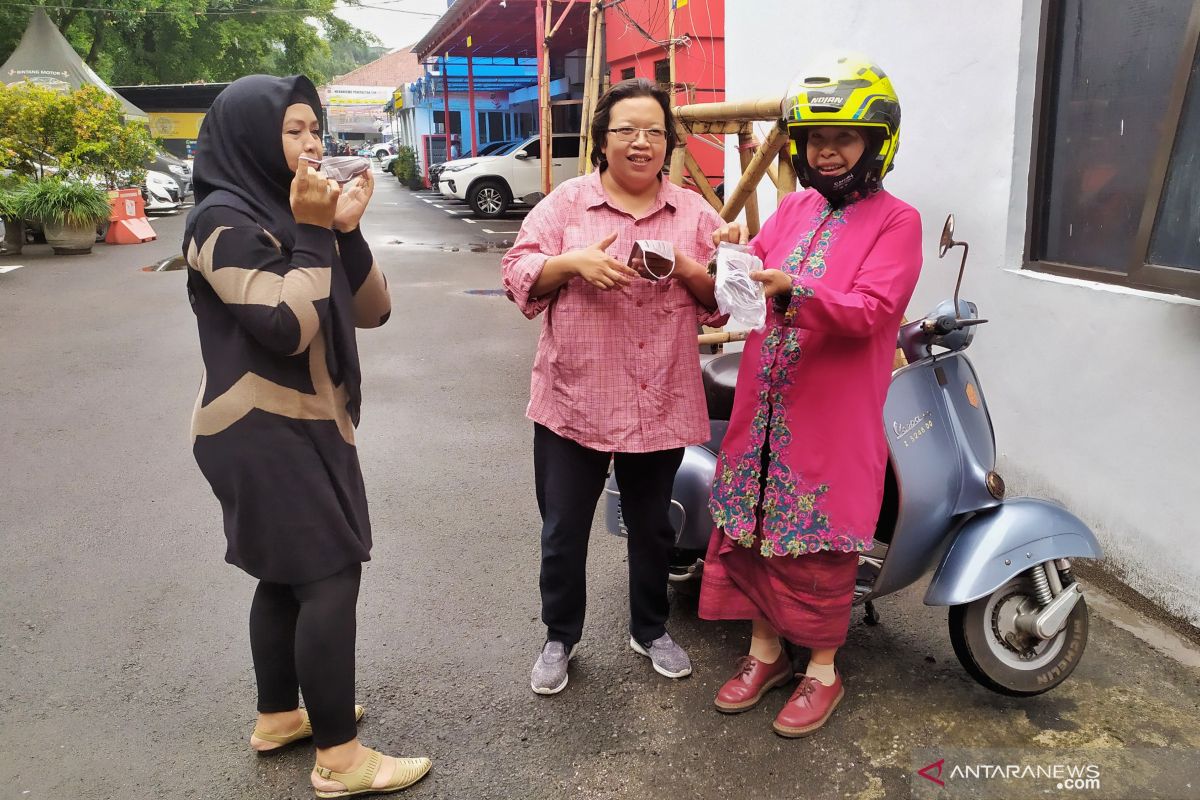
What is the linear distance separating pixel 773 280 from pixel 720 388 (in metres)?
0.97

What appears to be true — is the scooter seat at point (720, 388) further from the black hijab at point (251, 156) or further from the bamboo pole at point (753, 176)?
the black hijab at point (251, 156)

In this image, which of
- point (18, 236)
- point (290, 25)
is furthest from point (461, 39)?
point (18, 236)

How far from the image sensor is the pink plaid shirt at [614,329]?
2.47m

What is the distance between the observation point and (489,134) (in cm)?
3650

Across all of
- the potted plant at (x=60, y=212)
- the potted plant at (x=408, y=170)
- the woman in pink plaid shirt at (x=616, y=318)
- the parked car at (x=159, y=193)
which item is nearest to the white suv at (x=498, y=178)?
the parked car at (x=159, y=193)

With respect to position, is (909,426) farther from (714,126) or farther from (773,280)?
(714,126)

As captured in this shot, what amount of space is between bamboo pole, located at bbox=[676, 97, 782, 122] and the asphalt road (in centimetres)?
199

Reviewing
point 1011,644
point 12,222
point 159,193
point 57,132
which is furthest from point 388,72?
point 1011,644

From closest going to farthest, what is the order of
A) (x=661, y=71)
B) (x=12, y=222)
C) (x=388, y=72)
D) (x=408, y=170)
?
1. (x=661, y=71)
2. (x=12, y=222)
3. (x=408, y=170)
4. (x=388, y=72)

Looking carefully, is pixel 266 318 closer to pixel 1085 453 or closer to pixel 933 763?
pixel 933 763

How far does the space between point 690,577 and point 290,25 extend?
A: 3215 cm

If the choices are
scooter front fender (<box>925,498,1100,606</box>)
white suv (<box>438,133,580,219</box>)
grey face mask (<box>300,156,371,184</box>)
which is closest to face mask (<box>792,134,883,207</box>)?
scooter front fender (<box>925,498,1100,606</box>)

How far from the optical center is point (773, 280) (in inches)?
83.2

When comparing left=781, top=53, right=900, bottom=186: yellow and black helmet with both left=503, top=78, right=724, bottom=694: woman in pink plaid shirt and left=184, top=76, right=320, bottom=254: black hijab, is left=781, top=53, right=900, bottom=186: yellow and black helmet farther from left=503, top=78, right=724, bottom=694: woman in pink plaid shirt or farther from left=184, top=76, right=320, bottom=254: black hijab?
left=184, top=76, right=320, bottom=254: black hijab
